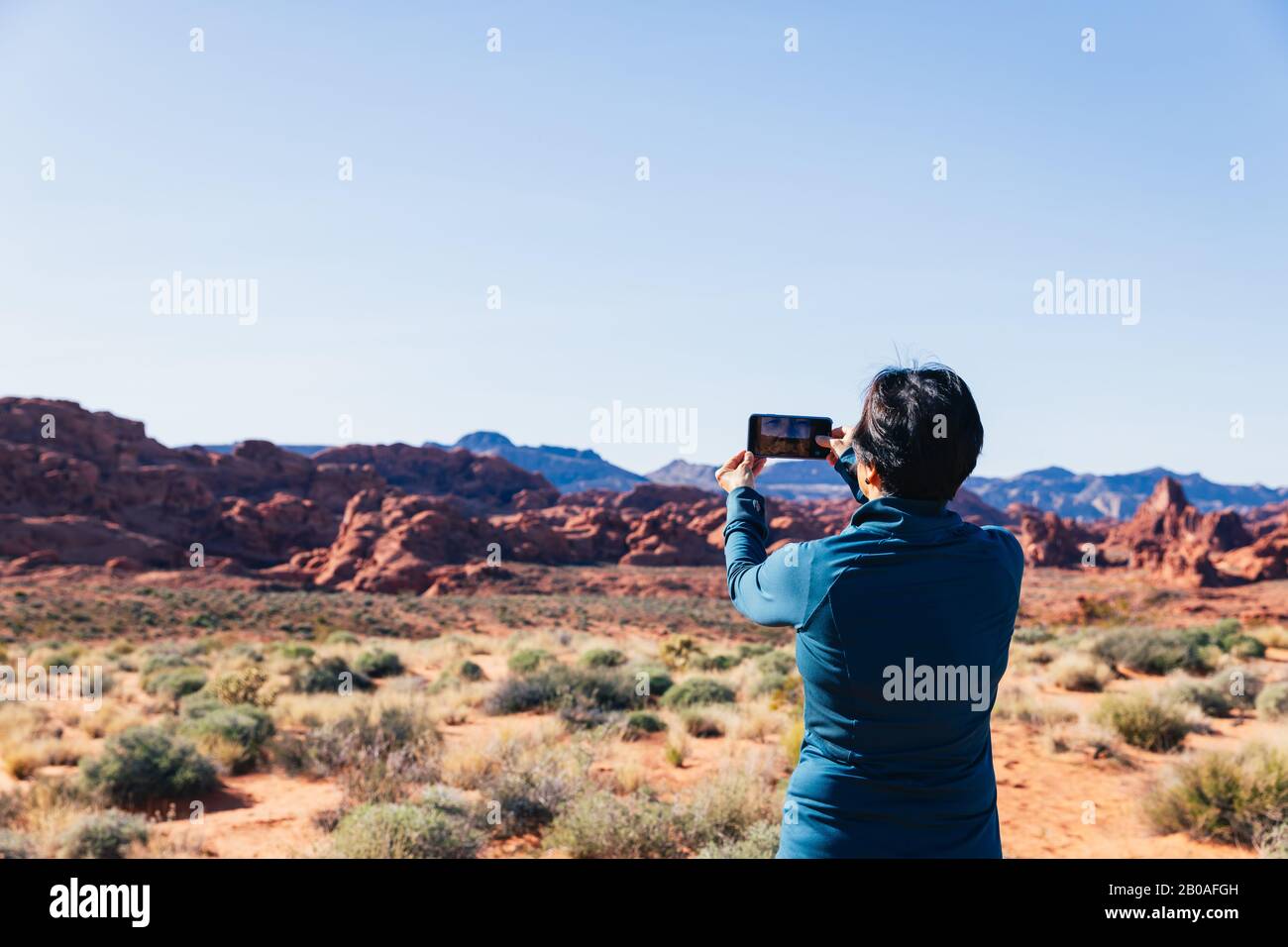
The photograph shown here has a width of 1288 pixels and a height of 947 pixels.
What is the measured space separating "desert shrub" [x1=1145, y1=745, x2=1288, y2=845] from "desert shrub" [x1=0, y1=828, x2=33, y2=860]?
9.08m

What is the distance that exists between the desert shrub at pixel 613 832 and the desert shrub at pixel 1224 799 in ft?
14.4

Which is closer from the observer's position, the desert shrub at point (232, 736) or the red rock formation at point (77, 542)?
the desert shrub at point (232, 736)

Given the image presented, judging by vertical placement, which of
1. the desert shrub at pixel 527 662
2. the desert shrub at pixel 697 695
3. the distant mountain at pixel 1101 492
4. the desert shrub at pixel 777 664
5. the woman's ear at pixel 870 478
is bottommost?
the distant mountain at pixel 1101 492

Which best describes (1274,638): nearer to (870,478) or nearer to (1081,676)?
(1081,676)

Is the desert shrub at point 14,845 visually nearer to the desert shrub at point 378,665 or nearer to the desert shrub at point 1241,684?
the desert shrub at point 378,665

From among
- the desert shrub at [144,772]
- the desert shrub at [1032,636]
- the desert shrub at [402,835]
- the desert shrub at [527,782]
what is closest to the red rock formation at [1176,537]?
the desert shrub at [1032,636]

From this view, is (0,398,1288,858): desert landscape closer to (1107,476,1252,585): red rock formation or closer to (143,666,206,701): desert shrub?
(143,666,206,701): desert shrub

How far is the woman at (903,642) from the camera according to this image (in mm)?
1591

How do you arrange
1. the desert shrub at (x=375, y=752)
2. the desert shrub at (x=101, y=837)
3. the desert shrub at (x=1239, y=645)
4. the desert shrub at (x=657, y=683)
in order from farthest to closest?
the desert shrub at (x=1239, y=645) < the desert shrub at (x=657, y=683) < the desert shrub at (x=375, y=752) < the desert shrub at (x=101, y=837)

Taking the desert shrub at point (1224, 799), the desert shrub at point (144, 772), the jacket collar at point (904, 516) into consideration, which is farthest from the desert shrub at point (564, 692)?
the jacket collar at point (904, 516)

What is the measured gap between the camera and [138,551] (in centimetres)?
5150

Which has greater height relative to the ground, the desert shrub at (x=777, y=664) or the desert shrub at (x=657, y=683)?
the desert shrub at (x=657, y=683)

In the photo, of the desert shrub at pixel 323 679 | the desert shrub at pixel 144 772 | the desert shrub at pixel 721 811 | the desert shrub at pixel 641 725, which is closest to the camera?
the desert shrub at pixel 721 811
